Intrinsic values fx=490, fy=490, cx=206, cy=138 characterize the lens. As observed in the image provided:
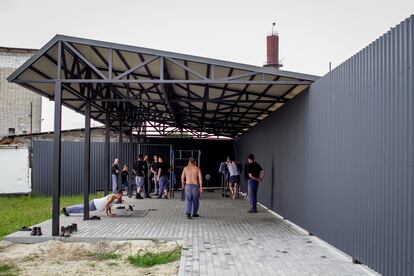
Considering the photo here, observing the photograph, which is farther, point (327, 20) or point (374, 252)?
point (327, 20)

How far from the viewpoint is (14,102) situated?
115ft

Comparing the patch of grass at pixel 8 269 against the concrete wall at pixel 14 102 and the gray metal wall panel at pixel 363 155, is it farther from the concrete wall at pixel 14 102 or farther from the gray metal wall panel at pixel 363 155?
the concrete wall at pixel 14 102

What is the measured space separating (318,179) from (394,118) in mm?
3487

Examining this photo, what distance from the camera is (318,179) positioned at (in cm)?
888

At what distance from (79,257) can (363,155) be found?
4.70 m

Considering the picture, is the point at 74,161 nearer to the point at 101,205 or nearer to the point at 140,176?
the point at 140,176

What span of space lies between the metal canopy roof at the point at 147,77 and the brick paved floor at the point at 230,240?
9.74ft

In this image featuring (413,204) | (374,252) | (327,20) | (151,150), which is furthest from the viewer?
(151,150)

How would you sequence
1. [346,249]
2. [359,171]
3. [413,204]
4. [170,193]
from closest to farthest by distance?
[413,204] → [359,171] → [346,249] → [170,193]

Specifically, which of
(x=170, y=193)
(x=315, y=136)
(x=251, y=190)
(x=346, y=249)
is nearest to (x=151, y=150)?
(x=170, y=193)

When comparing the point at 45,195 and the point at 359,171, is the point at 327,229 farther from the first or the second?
the point at 45,195

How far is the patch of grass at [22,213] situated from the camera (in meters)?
11.3

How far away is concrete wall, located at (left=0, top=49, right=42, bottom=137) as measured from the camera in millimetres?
33969

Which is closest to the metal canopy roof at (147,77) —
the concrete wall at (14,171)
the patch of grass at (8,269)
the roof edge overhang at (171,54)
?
the roof edge overhang at (171,54)
